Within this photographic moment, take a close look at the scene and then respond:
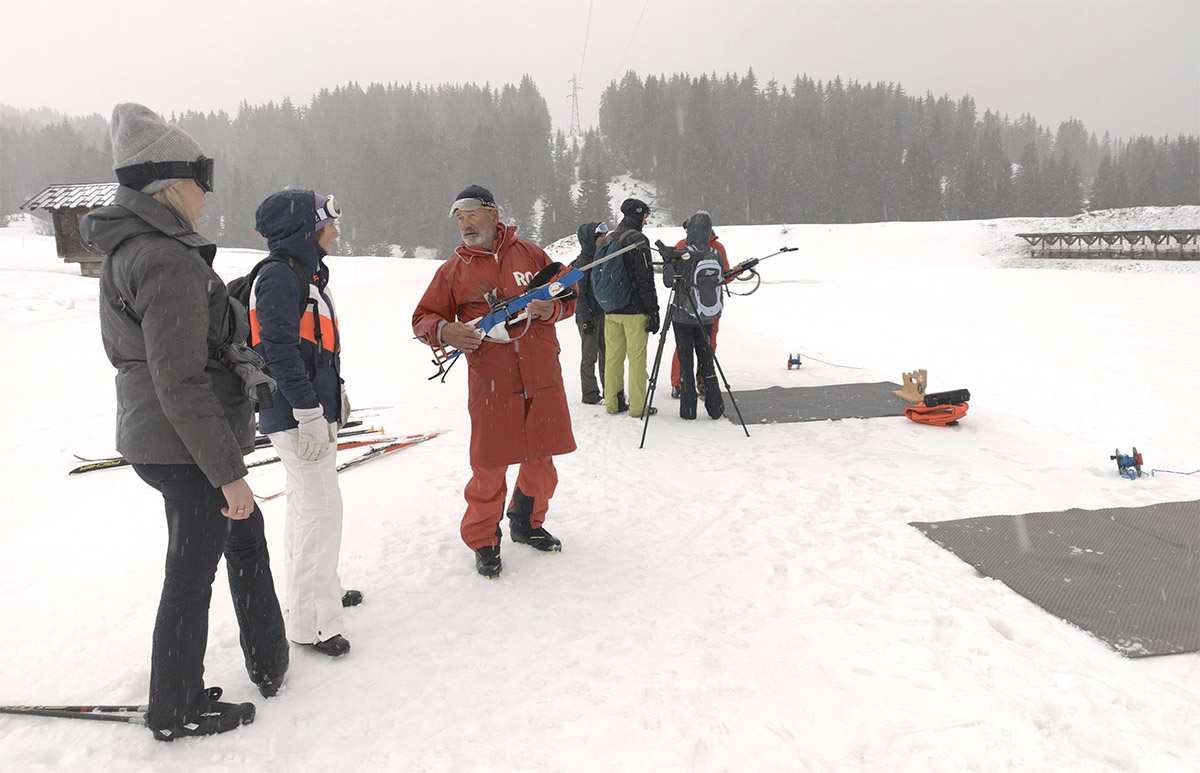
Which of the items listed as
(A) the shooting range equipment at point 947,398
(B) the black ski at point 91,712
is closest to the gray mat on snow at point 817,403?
(A) the shooting range equipment at point 947,398

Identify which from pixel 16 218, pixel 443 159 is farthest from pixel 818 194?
pixel 16 218

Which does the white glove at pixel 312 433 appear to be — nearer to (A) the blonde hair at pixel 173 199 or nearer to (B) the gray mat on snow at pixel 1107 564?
(A) the blonde hair at pixel 173 199

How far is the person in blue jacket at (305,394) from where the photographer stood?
2.66m

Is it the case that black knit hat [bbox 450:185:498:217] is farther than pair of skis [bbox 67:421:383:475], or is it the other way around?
pair of skis [bbox 67:421:383:475]

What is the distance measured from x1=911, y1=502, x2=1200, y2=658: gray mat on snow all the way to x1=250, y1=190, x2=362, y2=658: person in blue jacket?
135 inches

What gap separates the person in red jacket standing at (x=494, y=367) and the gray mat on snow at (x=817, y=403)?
3425 millimetres

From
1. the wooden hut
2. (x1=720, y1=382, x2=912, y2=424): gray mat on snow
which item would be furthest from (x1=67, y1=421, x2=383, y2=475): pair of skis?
the wooden hut

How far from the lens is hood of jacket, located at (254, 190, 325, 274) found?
273 centimetres

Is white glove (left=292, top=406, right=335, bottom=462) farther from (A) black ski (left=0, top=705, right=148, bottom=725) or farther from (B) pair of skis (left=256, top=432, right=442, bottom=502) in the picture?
(B) pair of skis (left=256, top=432, right=442, bottom=502)

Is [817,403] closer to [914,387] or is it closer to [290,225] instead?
[914,387]

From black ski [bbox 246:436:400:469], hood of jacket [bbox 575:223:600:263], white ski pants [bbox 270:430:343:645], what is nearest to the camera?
white ski pants [bbox 270:430:343:645]

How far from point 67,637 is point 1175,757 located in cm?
475

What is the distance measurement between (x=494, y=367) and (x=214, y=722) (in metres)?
2.07

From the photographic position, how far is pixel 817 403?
7.29m
